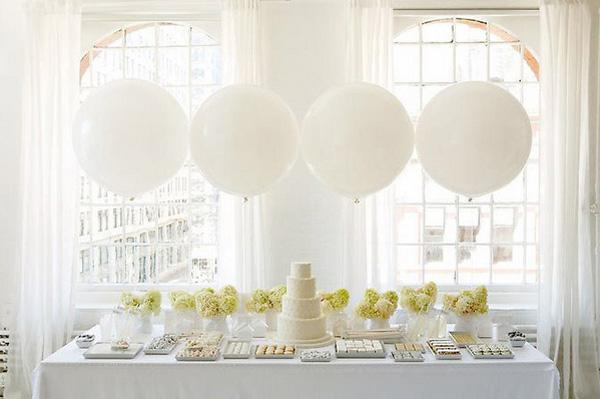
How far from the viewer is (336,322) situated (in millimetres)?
3049

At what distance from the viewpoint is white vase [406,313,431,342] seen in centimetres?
301

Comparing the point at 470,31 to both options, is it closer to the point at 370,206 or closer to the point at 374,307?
the point at 370,206

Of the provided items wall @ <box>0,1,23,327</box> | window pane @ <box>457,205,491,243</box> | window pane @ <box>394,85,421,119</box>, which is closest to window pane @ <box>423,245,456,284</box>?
window pane @ <box>457,205,491,243</box>

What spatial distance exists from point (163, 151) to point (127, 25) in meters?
1.99

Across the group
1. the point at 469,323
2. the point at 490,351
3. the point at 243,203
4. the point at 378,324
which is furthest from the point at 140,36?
the point at 490,351

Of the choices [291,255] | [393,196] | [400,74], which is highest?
[400,74]

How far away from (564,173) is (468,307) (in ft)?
4.77

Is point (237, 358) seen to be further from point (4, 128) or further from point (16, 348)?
point (4, 128)

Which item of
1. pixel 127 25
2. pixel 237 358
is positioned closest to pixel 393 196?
pixel 237 358

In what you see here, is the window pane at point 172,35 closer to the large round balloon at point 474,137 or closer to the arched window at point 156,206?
the arched window at point 156,206

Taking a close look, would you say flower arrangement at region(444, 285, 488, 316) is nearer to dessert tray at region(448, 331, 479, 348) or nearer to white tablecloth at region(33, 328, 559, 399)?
dessert tray at region(448, 331, 479, 348)

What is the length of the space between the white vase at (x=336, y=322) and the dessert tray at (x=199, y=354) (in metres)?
0.54

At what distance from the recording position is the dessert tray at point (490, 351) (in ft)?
8.95

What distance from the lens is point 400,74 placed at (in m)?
4.49
